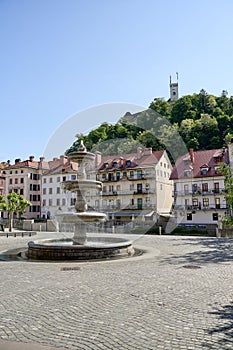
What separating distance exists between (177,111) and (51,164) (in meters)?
35.2

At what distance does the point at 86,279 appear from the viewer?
9.21 meters

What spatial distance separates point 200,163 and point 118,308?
47298mm

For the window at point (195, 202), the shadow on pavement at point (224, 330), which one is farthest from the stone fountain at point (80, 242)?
the window at point (195, 202)

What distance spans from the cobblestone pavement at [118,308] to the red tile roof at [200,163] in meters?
39.8

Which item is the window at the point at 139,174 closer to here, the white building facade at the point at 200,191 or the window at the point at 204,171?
the white building facade at the point at 200,191

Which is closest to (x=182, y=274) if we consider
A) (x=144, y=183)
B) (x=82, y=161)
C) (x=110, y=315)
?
(x=110, y=315)

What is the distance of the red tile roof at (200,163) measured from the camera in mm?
48781

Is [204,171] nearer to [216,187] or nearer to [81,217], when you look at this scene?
[216,187]

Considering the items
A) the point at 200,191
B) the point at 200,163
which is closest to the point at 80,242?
the point at 200,191

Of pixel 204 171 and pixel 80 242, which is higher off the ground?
pixel 204 171

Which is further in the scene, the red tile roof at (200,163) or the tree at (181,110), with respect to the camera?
the tree at (181,110)

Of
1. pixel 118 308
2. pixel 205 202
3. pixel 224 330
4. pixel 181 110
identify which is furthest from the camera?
pixel 181 110

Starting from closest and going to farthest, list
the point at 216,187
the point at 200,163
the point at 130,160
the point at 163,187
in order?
1. the point at 216,187
2. the point at 163,187
3. the point at 130,160
4. the point at 200,163

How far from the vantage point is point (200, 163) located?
5106 cm
